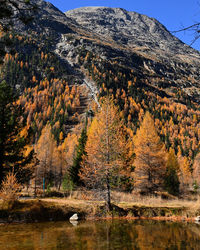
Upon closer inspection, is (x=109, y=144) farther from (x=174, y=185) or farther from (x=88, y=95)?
(x=88, y=95)

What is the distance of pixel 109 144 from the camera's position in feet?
62.0

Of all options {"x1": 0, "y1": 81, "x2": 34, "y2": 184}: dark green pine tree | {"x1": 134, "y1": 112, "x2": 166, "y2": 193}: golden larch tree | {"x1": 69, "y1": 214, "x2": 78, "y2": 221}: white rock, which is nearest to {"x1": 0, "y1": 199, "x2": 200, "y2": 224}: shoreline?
{"x1": 69, "y1": 214, "x2": 78, "y2": 221}: white rock

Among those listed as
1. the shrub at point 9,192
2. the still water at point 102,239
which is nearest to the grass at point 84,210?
the shrub at point 9,192

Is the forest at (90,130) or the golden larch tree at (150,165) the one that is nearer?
the forest at (90,130)

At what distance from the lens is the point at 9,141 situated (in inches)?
763

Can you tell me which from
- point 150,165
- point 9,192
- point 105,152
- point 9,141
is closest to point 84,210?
point 105,152

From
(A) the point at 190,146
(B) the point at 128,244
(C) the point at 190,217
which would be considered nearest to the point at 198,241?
(B) the point at 128,244

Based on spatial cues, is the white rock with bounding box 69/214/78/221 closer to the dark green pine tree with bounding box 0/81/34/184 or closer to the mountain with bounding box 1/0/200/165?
the dark green pine tree with bounding box 0/81/34/184

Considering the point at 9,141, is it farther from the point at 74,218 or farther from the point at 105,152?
the point at 74,218

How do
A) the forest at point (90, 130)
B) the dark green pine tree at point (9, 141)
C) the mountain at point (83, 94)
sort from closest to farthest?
the dark green pine tree at point (9, 141)
the forest at point (90, 130)
the mountain at point (83, 94)

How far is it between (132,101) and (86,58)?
69328 mm

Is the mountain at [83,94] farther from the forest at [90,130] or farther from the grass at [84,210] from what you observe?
the grass at [84,210]

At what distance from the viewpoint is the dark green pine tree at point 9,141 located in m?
18.8

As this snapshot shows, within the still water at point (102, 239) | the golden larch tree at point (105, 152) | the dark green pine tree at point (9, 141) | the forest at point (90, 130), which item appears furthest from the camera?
the forest at point (90, 130)
